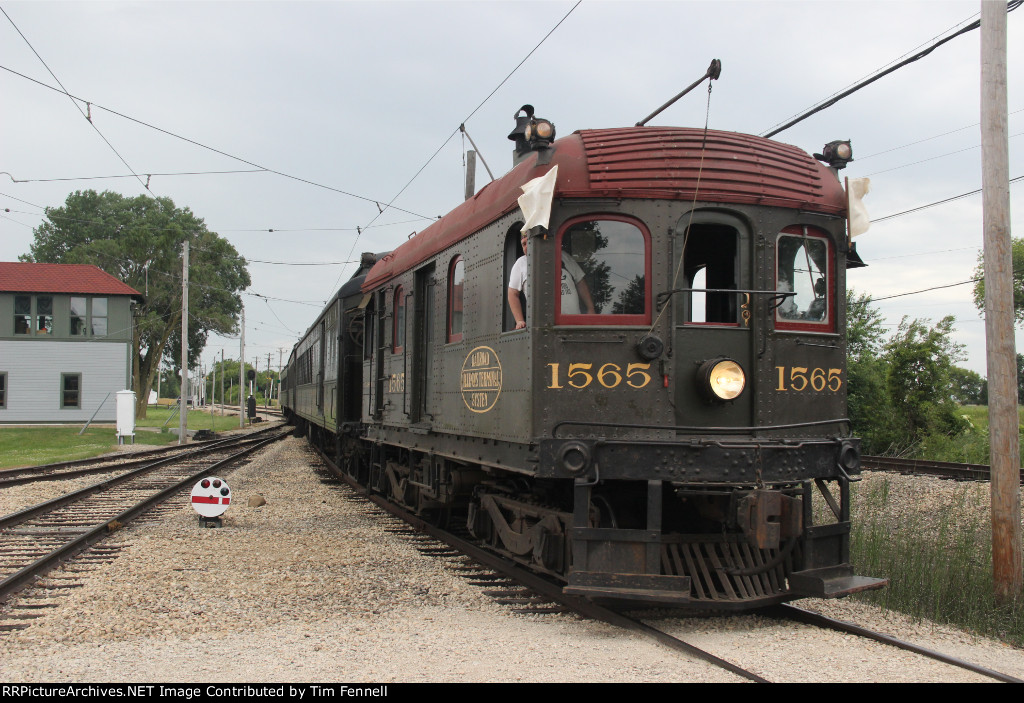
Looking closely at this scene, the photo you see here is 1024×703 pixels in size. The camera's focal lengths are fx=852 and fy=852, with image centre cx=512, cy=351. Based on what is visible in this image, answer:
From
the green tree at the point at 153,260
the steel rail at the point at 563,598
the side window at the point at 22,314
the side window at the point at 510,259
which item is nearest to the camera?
the steel rail at the point at 563,598

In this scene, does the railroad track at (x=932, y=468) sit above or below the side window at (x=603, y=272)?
below

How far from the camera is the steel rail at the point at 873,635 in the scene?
4797mm

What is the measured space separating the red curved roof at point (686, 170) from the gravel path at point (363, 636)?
3.05m

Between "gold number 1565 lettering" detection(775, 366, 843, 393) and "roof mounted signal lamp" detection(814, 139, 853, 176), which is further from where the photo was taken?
"roof mounted signal lamp" detection(814, 139, 853, 176)

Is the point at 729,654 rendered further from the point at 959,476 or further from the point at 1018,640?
the point at 959,476

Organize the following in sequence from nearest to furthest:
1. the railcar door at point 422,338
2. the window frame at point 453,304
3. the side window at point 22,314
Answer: the window frame at point 453,304 < the railcar door at point 422,338 < the side window at point 22,314

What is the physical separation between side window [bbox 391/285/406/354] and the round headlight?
4.63m

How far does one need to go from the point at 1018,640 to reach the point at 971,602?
27.4 inches

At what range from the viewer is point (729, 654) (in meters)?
5.19

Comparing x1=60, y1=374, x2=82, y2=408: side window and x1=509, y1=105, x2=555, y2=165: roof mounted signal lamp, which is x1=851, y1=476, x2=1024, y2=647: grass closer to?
x1=509, y1=105, x2=555, y2=165: roof mounted signal lamp

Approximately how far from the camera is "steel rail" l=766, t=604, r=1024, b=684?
15.7 feet

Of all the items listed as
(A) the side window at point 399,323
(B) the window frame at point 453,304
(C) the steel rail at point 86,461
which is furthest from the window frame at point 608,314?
(C) the steel rail at point 86,461

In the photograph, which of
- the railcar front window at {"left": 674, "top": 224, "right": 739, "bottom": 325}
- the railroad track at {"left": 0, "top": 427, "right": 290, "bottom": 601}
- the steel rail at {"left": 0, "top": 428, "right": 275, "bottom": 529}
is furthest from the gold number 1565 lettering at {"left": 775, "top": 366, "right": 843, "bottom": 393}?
the steel rail at {"left": 0, "top": 428, "right": 275, "bottom": 529}

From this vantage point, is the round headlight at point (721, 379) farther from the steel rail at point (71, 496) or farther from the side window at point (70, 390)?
the side window at point (70, 390)
